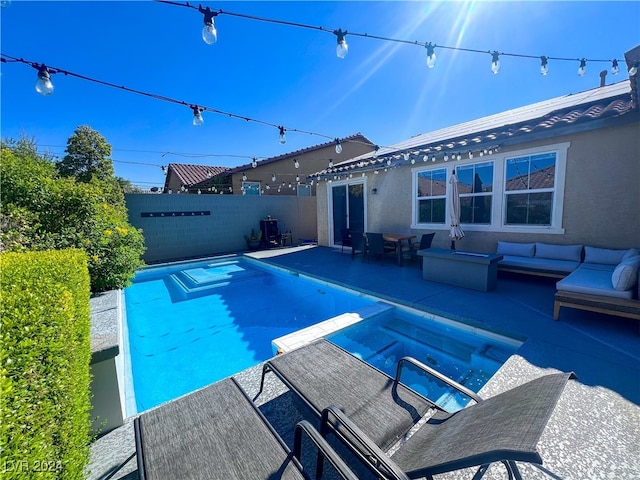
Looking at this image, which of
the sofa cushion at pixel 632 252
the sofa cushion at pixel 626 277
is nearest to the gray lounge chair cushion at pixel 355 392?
the sofa cushion at pixel 626 277

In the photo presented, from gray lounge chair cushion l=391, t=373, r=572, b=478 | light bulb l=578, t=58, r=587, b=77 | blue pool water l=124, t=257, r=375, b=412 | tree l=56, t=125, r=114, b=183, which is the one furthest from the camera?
tree l=56, t=125, r=114, b=183

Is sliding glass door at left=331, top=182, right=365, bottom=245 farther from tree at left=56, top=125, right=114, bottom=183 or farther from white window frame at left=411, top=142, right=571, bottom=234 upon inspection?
tree at left=56, top=125, right=114, bottom=183

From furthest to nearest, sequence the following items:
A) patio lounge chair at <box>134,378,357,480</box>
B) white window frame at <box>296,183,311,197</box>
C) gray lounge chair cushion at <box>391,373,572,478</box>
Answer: white window frame at <box>296,183,311,197</box> → patio lounge chair at <box>134,378,357,480</box> → gray lounge chair cushion at <box>391,373,572,478</box>

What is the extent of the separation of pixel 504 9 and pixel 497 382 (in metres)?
6.16

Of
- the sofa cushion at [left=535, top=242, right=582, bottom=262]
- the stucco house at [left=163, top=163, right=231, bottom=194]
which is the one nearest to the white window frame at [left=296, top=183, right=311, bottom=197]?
the stucco house at [left=163, top=163, right=231, bottom=194]

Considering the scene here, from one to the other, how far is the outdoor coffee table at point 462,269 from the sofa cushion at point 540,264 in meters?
0.55

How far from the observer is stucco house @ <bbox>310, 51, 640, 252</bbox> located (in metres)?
5.22

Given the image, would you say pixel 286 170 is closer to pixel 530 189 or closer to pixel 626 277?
pixel 530 189

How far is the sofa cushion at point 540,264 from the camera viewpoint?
5270 millimetres

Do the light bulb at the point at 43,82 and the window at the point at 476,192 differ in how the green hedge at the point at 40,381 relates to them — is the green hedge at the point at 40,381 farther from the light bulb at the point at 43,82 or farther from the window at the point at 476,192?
the window at the point at 476,192

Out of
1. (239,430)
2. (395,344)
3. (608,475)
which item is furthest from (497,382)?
(239,430)

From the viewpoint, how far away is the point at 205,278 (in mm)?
8570

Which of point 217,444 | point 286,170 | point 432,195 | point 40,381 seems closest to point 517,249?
point 432,195

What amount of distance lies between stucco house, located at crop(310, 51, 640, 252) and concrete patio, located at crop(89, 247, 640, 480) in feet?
5.14
